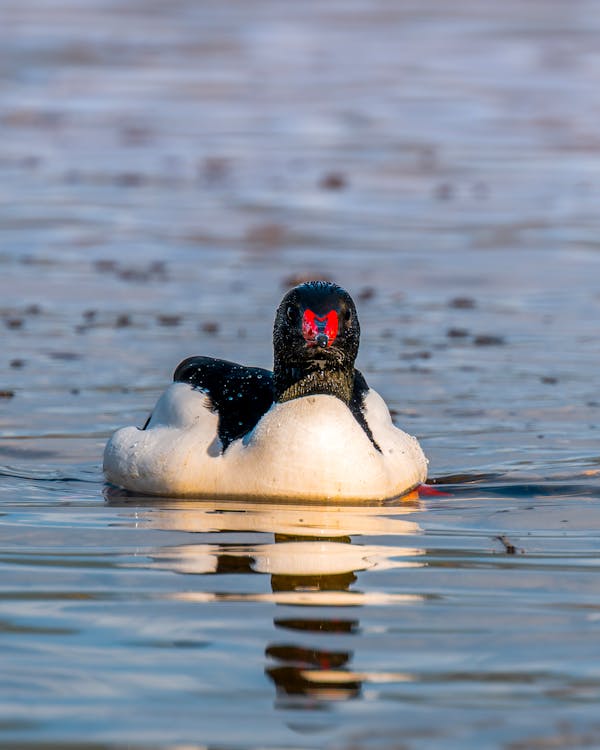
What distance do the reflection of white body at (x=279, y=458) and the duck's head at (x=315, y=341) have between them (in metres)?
0.13

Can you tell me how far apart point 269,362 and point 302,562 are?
599 cm

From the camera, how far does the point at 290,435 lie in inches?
338

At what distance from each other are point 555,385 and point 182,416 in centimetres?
404

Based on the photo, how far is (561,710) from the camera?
Answer: 16.9 feet

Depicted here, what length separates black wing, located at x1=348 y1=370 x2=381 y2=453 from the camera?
357 inches

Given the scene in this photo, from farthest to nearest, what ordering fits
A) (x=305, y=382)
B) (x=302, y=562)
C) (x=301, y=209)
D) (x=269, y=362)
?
(x=301, y=209)
(x=269, y=362)
(x=305, y=382)
(x=302, y=562)

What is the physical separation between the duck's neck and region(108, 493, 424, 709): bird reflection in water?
629mm

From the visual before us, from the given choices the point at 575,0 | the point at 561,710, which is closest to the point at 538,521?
the point at 561,710

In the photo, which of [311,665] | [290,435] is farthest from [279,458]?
[311,665]

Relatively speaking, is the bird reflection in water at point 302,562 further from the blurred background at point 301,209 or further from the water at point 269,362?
the blurred background at point 301,209

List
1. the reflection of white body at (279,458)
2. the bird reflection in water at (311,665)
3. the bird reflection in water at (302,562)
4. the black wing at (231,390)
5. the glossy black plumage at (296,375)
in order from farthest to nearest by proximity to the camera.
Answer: the black wing at (231,390), the glossy black plumage at (296,375), the reflection of white body at (279,458), the bird reflection in water at (302,562), the bird reflection in water at (311,665)

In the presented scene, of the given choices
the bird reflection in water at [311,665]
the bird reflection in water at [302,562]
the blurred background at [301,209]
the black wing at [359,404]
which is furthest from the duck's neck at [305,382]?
the bird reflection in water at [311,665]

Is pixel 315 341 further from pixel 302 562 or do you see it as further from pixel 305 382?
pixel 302 562

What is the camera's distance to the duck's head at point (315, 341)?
8.58 metres
